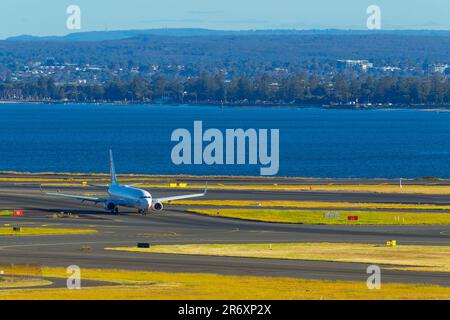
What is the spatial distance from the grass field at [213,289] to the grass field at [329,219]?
137 ft

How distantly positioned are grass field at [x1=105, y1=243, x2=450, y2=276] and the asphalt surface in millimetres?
2583

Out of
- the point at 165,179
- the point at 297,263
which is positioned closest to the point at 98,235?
the point at 297,263

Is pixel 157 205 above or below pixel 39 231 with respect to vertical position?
below

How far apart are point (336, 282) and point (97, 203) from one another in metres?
64.4

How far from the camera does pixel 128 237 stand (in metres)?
111

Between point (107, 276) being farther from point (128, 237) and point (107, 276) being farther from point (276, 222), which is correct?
point (276, 222)

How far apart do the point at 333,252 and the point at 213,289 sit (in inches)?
943

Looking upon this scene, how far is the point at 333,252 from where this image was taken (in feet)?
329

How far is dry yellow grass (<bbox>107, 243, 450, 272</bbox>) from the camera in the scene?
9544cm

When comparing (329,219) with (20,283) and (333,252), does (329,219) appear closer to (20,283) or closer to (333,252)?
(333,252)

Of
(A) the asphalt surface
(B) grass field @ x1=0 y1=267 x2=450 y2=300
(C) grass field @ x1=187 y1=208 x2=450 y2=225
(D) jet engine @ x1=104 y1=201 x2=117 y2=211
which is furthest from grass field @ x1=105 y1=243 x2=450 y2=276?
(D) jet engine @ x1=104 y1=201 x2=117 y2=211

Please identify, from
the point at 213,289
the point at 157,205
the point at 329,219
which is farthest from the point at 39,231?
the point at 213,289
